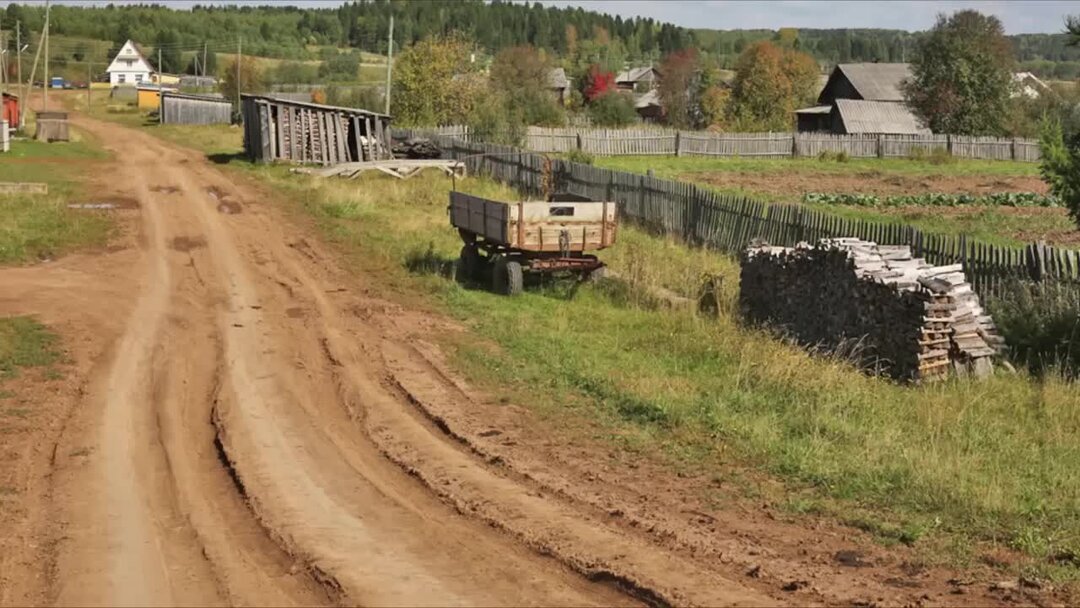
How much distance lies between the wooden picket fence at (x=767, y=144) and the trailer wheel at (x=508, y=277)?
112ft

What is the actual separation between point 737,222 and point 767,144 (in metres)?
34.1

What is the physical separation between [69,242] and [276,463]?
45.2 feet

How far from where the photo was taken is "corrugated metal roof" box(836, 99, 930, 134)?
6538cm

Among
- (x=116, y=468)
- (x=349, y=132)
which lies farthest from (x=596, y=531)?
(x=349, y=132)

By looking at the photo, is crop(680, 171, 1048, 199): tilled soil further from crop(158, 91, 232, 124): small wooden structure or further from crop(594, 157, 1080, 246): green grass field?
crop(158, 91, 232, 124): small wooden structure

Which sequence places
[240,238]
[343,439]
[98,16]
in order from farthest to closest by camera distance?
[98,16] < [240,238] < [343,439]

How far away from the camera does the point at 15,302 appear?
15820 mm

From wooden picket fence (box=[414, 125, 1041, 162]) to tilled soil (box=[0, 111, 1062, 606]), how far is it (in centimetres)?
3833

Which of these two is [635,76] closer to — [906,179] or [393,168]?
[906,179]

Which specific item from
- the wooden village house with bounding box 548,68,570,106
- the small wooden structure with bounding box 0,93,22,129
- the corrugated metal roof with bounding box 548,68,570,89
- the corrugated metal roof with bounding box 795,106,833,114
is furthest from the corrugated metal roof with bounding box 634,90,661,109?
the small wooden structure with bounding box 0,93,22,129

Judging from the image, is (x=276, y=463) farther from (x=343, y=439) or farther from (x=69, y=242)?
(x=69, y=242)

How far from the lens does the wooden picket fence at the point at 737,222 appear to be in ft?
49.5

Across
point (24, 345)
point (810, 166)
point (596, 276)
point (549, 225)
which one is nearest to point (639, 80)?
point (810, 166)

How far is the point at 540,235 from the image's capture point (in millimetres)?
17641
